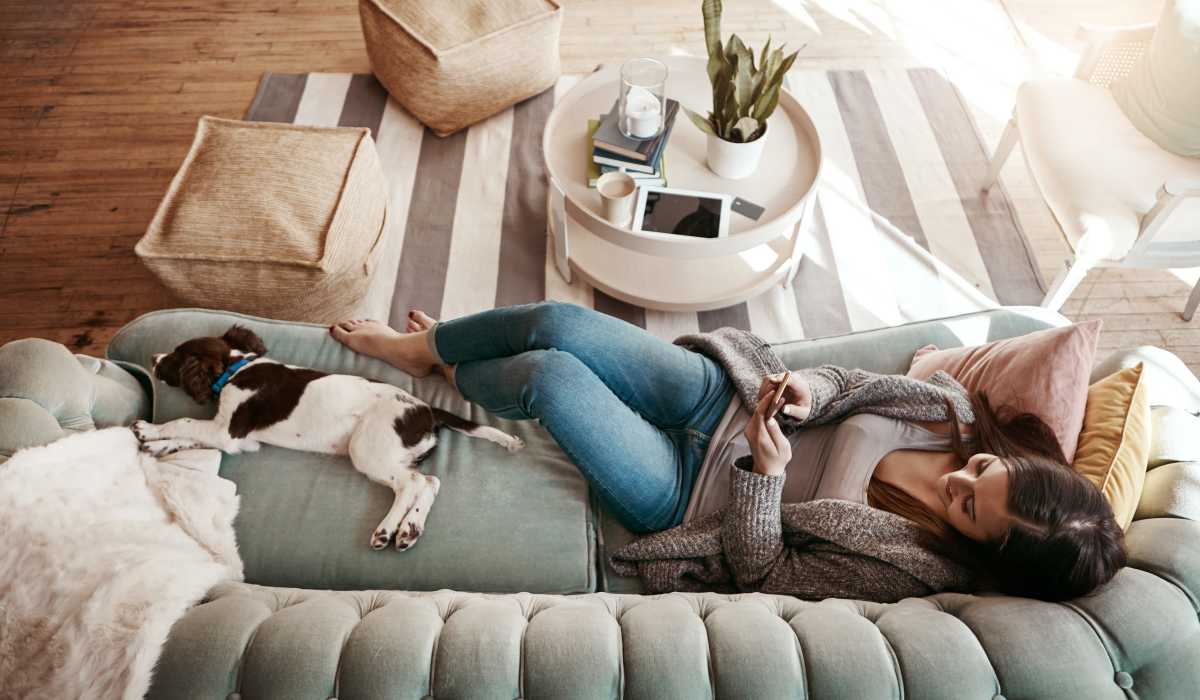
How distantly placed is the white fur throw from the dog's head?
145 mm

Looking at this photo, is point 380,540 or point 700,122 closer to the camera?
point 380,540

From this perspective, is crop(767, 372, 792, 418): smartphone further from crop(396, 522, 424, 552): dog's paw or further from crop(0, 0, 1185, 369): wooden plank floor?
crop(0, 0, 1185, 369): wooden plank floor

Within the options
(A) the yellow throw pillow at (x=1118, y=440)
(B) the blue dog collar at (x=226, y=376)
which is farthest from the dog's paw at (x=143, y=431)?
(A) the yellow throw pillow at (x=1118, y=440)

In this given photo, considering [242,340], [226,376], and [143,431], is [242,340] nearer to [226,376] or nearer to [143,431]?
[226,376]

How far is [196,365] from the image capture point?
1562 millimetres

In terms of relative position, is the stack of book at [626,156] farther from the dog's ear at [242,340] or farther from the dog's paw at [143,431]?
the dog's paw at [143,431]

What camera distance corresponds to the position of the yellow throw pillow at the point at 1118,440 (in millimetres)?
1232

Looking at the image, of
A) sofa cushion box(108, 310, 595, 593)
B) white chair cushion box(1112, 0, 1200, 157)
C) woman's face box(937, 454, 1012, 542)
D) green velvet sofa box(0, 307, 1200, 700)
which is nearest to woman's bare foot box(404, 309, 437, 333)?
sofa cushion box(108, 310, 595, 593)

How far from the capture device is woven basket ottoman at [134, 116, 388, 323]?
6.39 feet

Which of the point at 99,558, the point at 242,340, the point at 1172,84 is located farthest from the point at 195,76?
the point at 1172,84

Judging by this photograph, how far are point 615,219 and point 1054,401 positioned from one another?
1.11 m

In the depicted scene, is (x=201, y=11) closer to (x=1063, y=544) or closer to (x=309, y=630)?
(x=309, y=630)

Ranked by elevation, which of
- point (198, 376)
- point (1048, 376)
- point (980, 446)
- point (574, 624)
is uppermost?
point (1048, 376)

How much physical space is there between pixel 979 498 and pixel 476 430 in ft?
3.28
